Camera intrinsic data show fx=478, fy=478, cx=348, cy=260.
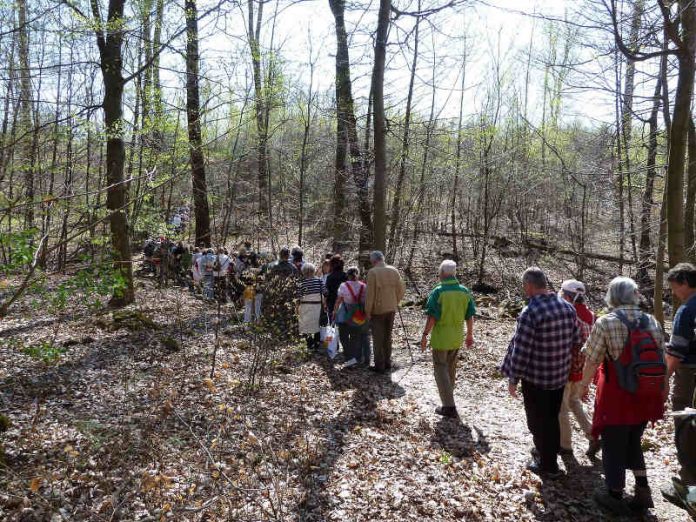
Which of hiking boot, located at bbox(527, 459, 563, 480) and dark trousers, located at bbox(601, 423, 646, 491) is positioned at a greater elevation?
dark trousers, located at bbox(601, 423, 646, 491)

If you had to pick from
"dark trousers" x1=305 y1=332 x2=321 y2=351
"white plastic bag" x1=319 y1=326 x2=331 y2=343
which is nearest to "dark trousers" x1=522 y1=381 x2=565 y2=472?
"white plastic bag" x1=319 y1=326 x2=331 y2=343

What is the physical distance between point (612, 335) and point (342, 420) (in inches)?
138

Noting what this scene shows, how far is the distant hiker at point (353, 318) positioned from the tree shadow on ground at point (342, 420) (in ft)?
1.07

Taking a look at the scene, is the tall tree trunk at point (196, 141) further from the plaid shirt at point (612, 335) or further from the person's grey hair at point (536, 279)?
the plaid shirt at point (612, 335)

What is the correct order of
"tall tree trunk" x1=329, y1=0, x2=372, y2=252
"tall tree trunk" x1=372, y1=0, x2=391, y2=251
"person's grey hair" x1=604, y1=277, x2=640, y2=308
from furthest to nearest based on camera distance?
"tall tree trunk" x1=329, y1=0, x2=372, y2=252
"tall tree trunk" x1=372, y1=0, x2=391, y2=251
"person's grey hair" x1=604, y1=277, x2=640, y2=308

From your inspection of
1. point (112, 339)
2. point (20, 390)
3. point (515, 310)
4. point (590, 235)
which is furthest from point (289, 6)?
point (590, 235)

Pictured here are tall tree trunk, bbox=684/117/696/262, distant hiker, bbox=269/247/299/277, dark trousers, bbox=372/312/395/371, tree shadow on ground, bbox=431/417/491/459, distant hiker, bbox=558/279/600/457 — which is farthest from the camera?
tall tree trunk, bbox=684/117/696/262

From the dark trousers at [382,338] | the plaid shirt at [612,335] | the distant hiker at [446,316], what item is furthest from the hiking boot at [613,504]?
the dark trousers at [382,338]

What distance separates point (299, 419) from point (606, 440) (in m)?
3.46

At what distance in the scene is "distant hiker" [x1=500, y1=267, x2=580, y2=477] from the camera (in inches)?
172

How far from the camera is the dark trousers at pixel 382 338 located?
7.85 meters

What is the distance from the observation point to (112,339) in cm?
870

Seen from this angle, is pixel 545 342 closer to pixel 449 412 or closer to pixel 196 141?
pixel 449 412

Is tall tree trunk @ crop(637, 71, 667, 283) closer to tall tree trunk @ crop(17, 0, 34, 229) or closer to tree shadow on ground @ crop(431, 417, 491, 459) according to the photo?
tree shadow on ground @ crop(431, 417, 491, 459)
